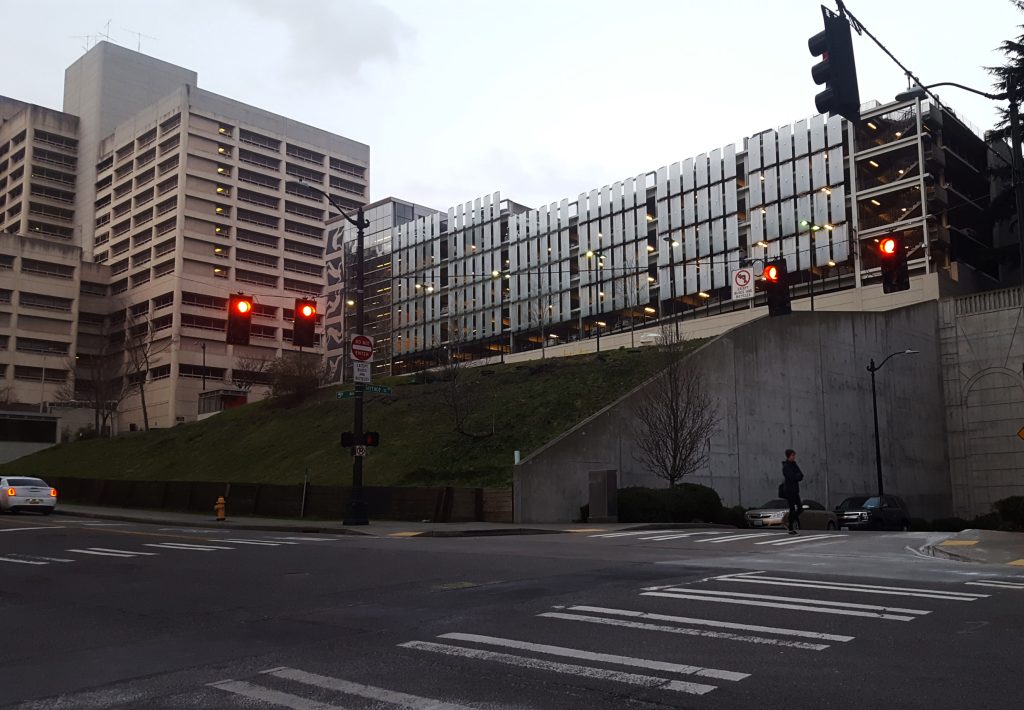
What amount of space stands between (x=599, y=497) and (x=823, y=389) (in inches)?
757

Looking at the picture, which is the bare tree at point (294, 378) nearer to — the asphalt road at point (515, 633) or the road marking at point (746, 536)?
the road marking at point (746, 536)

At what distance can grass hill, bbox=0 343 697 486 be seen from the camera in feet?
121

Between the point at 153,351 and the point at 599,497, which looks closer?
the point at 599,497

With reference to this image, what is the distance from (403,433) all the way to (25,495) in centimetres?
1615

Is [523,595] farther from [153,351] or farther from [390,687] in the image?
[153,351]

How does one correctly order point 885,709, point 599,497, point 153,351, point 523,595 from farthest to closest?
point 153,351
point 599,497
point 523,595
point 885,709

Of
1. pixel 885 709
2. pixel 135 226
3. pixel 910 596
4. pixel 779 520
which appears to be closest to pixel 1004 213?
pixel 779 520

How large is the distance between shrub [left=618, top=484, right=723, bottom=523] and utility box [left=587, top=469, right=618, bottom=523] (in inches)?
14.1

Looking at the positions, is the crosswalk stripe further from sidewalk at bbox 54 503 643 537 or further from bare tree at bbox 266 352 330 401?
bare tree at bbox 266 352 330 401

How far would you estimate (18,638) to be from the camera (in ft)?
28.0

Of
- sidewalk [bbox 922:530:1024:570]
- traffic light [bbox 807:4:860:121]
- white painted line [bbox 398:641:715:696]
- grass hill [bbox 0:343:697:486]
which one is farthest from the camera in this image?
grass hill [bbox 0:343:697:486]

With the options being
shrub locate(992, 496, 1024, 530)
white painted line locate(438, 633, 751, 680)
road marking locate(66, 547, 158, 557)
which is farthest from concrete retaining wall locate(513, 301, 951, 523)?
white painted line locate(438, 633, 751, 680)

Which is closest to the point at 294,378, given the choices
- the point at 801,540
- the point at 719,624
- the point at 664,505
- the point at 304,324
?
the point at 664,505

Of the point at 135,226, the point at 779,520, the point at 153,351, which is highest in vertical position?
the point at 135,226
